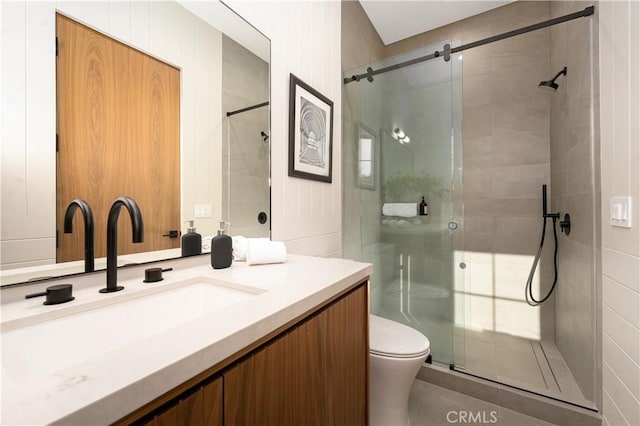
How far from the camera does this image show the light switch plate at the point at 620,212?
1034 mm

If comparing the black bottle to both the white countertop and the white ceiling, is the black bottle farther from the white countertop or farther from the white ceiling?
the white ceiling

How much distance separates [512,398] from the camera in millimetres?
1558

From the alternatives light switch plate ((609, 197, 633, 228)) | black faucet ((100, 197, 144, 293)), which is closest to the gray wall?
light switch plate ((609, 197, 633, 228))

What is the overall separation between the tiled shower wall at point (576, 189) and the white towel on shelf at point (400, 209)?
927 mm

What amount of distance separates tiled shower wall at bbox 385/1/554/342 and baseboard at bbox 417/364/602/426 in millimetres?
608

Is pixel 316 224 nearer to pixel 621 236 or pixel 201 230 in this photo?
pixel 201 230

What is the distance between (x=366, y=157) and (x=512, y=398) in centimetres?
180

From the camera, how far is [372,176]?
7.30 feet

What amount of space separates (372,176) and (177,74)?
5.16ft

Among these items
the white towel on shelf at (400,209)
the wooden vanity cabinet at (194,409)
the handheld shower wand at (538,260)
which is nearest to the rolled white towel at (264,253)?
the wooden vanity cabinet at (194,409)

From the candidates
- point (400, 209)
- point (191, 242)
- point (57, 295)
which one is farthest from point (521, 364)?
point (57, 295)

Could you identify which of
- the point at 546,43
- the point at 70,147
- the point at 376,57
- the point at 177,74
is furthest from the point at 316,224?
the point at 546,43

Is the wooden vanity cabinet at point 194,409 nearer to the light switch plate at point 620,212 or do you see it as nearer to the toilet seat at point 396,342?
the toilet seat at point 396,342

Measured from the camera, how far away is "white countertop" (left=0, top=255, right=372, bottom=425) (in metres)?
0.30
